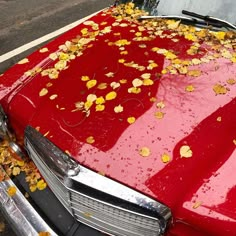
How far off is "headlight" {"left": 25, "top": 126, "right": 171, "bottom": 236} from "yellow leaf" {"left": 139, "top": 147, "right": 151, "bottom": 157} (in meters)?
0.22

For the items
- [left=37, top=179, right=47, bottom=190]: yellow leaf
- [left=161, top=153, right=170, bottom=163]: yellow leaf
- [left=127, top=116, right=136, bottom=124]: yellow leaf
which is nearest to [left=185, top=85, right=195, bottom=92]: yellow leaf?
[left=127, top=116, right=136, bottom=124]: yellow leaf

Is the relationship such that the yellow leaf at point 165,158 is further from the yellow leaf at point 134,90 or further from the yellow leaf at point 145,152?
the yellow leaf at point 134,90

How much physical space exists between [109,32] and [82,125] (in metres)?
1.20

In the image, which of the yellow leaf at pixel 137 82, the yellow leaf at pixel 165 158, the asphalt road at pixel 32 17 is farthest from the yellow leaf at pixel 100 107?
the asphalt road at pixel 32 17

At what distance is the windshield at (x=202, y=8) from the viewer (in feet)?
9.61

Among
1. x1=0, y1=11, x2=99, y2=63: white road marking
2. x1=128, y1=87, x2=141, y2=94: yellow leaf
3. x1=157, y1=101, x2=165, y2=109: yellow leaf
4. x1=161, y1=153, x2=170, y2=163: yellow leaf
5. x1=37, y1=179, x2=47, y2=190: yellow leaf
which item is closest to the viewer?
x1=161, y1=153, x2=170, y2=163: yellow leaf

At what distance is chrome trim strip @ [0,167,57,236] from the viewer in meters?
2.22

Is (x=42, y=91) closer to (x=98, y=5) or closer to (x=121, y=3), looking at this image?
(x=121, y=3)

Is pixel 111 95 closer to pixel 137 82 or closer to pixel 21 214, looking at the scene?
pixel 137 82

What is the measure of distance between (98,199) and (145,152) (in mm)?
379

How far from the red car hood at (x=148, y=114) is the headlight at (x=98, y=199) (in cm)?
5

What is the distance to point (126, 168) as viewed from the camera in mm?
1954

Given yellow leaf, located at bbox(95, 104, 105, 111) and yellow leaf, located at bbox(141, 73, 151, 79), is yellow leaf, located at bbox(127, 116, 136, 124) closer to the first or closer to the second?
yellow leaf, located at bbox(95, 104, 105, 111)

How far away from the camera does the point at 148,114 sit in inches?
85.4
